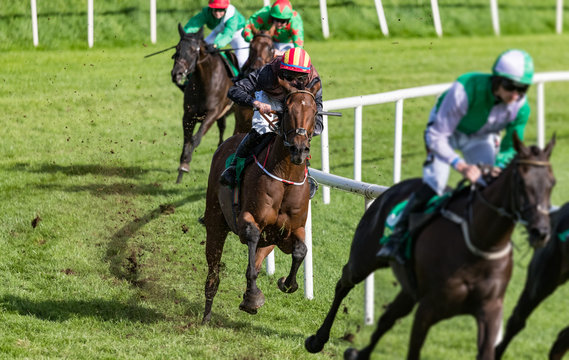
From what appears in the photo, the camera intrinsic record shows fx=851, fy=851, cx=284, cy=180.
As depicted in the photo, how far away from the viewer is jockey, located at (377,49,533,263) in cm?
346

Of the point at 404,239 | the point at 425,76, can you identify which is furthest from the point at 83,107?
the point at 404,239

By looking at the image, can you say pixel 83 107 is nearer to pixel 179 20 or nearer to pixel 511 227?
pixel 179 20

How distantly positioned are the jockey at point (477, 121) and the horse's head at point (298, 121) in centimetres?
171

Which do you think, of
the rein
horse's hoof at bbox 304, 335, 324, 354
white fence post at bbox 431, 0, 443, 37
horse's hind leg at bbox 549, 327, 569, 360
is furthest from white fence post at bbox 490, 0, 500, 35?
horse's hind leg at bbox 549, 327, 569, 360

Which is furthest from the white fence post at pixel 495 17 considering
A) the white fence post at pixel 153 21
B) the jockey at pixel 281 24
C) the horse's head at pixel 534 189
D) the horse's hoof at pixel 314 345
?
the horse's head at pixel 534 189

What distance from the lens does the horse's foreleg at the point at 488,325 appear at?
11.6 ft

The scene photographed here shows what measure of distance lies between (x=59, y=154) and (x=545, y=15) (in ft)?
52.5

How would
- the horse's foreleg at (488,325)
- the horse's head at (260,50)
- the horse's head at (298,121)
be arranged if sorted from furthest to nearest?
the horse's head at (260,50) < the horse's head at (298,121) < the horse's foreleg at (488,325)

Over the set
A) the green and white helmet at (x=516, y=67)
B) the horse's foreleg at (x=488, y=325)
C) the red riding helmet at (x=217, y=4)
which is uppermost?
the red riding helmet at (x=217, y=4)

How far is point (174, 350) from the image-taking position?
6.07m

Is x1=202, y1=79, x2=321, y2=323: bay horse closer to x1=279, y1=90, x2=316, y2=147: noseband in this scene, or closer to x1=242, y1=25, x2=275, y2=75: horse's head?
x1=279, y1=90, x2=316, y2=147: noseband

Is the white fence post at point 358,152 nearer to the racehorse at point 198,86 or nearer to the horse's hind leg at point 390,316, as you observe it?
the racehorse at point 198,86

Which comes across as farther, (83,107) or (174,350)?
(83,107)

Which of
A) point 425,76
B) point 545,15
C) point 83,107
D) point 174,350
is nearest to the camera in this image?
point 174,350
